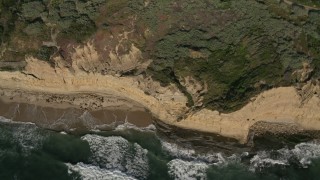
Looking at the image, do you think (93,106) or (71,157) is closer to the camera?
(71,157)

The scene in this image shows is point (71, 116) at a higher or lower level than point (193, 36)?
lower

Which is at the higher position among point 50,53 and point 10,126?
point 50,53

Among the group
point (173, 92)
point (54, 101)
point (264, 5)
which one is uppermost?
point (264, 5)

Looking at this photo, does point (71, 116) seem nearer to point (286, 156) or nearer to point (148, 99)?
point (148, 99)

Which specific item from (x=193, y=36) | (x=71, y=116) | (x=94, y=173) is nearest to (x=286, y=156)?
(x=193, y=36)

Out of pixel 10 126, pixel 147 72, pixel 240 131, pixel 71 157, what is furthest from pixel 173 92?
pixel 10 126

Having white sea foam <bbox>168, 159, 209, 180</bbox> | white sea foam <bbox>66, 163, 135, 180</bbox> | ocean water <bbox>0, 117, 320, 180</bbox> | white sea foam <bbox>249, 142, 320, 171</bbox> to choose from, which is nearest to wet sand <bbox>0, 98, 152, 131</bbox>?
ocean water <bbox>0, 117, 320, 180</bbox>

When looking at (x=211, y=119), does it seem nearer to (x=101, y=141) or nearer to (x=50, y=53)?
Result: (x=101, y=141)
